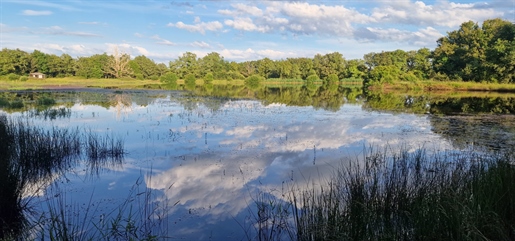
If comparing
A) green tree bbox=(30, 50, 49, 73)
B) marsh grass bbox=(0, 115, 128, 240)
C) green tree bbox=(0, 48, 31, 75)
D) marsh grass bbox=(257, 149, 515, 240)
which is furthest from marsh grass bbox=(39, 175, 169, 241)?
green tree bbox=(30, 50, 49, 73)

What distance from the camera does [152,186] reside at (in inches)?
266

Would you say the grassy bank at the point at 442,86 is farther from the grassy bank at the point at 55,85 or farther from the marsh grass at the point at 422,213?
the marsh grass at the point at 422,213

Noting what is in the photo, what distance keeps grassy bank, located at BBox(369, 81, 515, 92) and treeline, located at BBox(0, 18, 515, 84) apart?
1.37m

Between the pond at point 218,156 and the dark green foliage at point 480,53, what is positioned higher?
the dark green foliage at point 480,53

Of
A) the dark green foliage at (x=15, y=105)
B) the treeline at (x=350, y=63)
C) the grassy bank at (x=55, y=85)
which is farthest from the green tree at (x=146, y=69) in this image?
the dark green foliage at (x=15, y=105)

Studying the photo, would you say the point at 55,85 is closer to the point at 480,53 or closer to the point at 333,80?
the point at 333,80

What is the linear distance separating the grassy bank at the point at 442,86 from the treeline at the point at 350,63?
53.9 inches

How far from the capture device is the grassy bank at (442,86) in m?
42.9

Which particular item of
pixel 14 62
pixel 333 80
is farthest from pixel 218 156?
pixel 333 80

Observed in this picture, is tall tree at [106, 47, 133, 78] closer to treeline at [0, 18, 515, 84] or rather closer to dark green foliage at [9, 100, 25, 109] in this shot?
treeline at [0, 18, 515, 84]

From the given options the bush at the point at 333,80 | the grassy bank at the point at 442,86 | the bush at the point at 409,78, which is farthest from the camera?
the bush at the point at 333,80

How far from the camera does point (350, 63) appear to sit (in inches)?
3487

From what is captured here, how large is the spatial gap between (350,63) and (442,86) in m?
43.6

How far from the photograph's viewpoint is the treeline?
45812 millimetres
